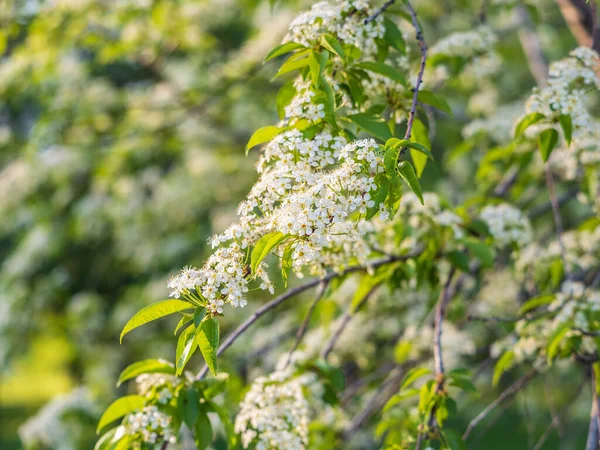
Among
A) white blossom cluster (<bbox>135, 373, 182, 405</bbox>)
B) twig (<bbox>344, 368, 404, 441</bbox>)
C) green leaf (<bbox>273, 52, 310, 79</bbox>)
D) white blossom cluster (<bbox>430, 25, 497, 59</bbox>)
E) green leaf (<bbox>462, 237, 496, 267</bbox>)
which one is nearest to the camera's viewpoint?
green leaf (<bbox>273, 52, 310, 79</bbox>)

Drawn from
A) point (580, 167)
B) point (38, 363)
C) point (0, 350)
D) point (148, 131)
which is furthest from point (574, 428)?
point (38, 363)

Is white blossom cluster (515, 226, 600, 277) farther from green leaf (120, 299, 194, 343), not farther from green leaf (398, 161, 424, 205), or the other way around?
green leaf (120, 299, 194, 343)

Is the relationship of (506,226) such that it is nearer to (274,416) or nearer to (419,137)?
(419,137)

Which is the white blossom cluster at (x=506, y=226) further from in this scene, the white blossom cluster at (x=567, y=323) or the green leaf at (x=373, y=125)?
the green leaf at (x=373, y=125)

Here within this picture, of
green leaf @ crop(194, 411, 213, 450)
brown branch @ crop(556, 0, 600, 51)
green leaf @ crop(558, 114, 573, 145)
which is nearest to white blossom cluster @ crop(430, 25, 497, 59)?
brown branch @ crop(556, 0, 600, 51)

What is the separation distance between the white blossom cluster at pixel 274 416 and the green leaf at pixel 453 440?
451 millimetres

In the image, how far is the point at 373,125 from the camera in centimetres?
166

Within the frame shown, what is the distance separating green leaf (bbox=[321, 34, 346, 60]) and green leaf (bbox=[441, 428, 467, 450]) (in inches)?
44.4

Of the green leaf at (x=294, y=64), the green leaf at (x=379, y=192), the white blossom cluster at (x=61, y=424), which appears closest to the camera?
the green leaf at (x=379, y=192)

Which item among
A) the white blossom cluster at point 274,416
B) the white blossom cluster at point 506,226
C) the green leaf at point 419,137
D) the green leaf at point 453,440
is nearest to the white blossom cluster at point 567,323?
the white blossom cluster at point 506,226

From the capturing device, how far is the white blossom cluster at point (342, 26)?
5.76 feet

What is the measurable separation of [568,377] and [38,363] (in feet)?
30.5

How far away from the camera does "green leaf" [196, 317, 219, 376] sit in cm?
137

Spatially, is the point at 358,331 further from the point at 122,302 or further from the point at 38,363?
the point at 38,363
